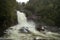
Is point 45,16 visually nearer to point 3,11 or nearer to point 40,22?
point 40,22

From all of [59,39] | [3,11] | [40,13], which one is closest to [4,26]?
[3,11]

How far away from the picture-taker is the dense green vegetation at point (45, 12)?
25.4 meters

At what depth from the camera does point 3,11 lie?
712 inches

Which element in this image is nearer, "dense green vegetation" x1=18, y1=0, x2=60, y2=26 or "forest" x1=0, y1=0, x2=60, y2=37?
"forest" x1=0, y1=0, x2=60, y2=37

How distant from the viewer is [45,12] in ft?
93.7

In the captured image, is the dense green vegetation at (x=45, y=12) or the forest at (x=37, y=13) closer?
the forest at (x=37, y=13)

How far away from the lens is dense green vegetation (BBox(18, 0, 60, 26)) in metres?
25.4

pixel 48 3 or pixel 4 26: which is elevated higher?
pixel 48 3

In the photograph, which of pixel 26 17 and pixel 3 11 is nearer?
pixel 3 11

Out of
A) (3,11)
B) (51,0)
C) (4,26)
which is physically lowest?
(4,26)

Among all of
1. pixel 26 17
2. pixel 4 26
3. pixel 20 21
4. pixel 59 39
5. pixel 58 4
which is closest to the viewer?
pixel 59 39

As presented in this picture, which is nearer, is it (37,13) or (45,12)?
(45,12)

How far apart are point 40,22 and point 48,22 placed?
1664mm

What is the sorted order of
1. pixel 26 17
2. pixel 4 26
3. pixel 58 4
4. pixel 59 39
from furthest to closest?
pixel 26 17 < pixel 58 4 < pixel 4 26 < pixel 59 39
